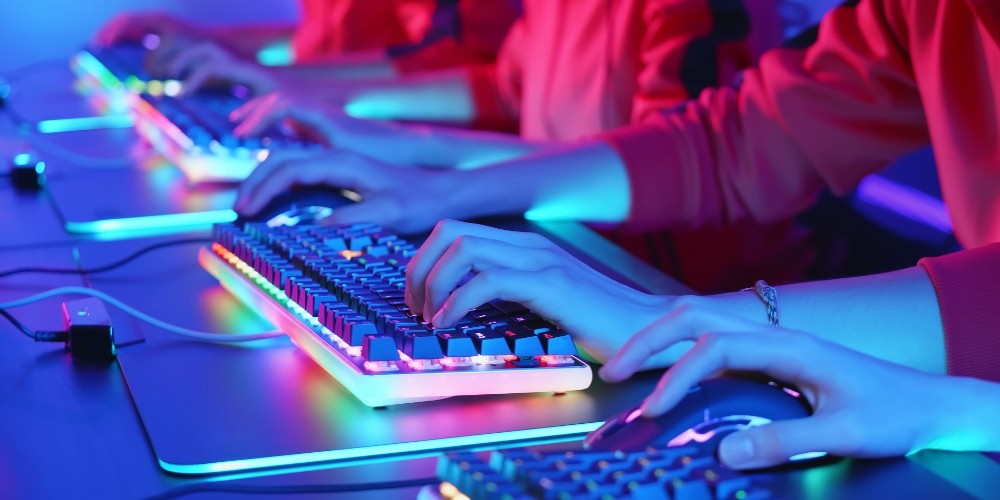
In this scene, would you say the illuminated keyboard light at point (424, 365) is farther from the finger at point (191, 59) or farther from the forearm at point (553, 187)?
the finger at point (191, 59)

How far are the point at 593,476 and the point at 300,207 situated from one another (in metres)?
0.58

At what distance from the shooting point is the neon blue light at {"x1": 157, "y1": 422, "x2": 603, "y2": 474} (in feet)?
1.99

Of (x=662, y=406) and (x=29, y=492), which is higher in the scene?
(x=662, y=406)

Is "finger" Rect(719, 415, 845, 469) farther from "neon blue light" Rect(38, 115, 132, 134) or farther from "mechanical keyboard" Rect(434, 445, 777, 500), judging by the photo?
"neon blue light" Rect(38, 115, 132, 134)

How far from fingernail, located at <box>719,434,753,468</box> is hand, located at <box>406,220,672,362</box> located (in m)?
0.16

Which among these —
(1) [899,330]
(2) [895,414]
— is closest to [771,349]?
(2) [895,414]

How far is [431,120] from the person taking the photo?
1.65 m

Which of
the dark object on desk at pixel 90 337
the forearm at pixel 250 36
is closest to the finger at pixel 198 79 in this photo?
the forearm at pixel 250 36

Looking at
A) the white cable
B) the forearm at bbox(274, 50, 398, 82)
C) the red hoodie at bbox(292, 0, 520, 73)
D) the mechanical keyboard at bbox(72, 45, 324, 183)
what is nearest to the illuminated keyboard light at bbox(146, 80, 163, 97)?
the mechanical keyboard at bbox(72, 45, 324, 183)

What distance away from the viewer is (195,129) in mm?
1276

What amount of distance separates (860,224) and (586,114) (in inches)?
13.9

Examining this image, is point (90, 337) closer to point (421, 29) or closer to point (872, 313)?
point (872, 313)

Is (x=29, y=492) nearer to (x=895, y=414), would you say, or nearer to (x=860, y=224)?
(x=895, y=414)

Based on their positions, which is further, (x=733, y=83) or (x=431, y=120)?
(x=431, y=120)
